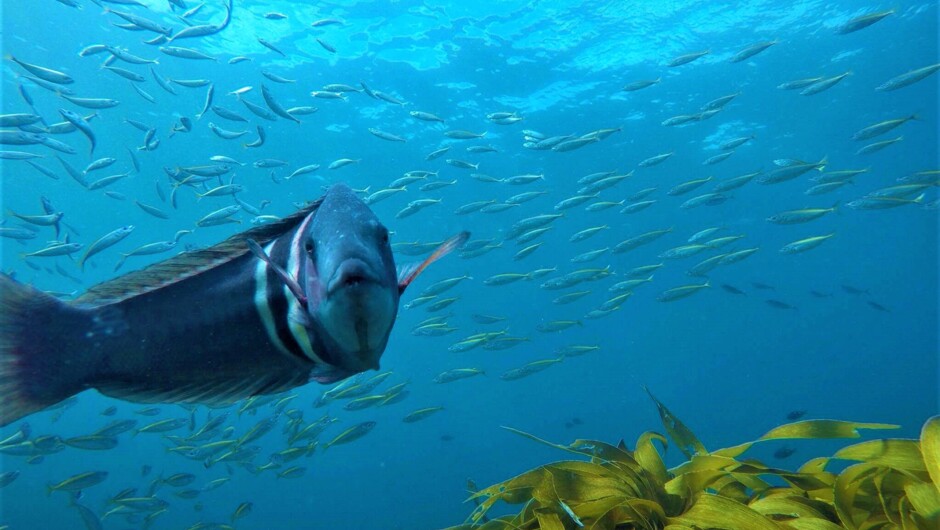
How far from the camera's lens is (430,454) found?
3884cm

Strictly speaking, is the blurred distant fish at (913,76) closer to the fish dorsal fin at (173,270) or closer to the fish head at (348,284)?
the fish head at (348,284)

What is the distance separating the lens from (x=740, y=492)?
2.03m

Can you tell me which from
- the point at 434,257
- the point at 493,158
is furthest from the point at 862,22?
the point at 493,158

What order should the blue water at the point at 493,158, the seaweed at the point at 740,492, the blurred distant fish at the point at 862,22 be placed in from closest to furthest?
1. the seaweed at the point at 740,492
2. the blurred distant fish at the point at 862,22
3. the blue water at the point at 493,158

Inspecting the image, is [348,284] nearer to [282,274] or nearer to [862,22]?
[282,274]

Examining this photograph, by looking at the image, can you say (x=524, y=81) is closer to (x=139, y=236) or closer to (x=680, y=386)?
(x=139, y=236)

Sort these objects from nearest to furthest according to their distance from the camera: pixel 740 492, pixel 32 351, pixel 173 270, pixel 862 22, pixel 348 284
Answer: pixel 348 284, pixel 32 351, pixel 173 270, pixel 740 492, pixel 862 22

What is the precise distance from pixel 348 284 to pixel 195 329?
617mm

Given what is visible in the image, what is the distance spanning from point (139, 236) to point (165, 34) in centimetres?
3011

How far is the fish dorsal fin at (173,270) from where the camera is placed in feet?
4.72

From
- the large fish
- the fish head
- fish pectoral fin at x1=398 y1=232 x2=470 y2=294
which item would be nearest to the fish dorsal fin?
the large fish

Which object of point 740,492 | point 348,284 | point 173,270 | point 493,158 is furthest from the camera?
point 493,158

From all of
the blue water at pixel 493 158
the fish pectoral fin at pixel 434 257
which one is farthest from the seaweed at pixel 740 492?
the blue water at pixel 493 158

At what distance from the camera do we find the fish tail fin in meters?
1.32
